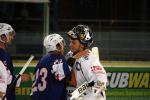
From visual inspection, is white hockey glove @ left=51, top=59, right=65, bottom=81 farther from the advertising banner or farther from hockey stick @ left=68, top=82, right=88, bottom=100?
the advertising banner

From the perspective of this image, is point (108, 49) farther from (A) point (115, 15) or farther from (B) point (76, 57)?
(B) point (76, 57)

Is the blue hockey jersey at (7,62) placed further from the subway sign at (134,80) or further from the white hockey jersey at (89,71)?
the subway sign at (134,80)

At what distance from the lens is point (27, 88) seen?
8.34m

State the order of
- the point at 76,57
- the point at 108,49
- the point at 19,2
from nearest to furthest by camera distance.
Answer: the point at 76,57
the point at 19,2
the point at 108,49

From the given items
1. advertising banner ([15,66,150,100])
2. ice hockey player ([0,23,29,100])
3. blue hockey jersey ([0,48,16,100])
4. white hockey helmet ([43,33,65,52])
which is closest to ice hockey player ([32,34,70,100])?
white hockey helmet ([43,33,65,52])

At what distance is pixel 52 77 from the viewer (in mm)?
6008

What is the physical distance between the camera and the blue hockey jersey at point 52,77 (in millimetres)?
5977

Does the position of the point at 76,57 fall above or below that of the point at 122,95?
above

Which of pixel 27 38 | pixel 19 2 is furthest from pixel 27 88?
pixel 19 2

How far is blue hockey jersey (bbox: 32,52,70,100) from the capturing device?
5977mm

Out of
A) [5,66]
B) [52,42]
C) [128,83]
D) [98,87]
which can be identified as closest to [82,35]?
[52,42]

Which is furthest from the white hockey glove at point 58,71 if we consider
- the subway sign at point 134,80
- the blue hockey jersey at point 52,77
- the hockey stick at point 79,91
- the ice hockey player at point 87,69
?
the subway sign at point 134,80

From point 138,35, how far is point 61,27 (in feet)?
3.62

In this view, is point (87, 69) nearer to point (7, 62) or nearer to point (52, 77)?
point (52, 77)
